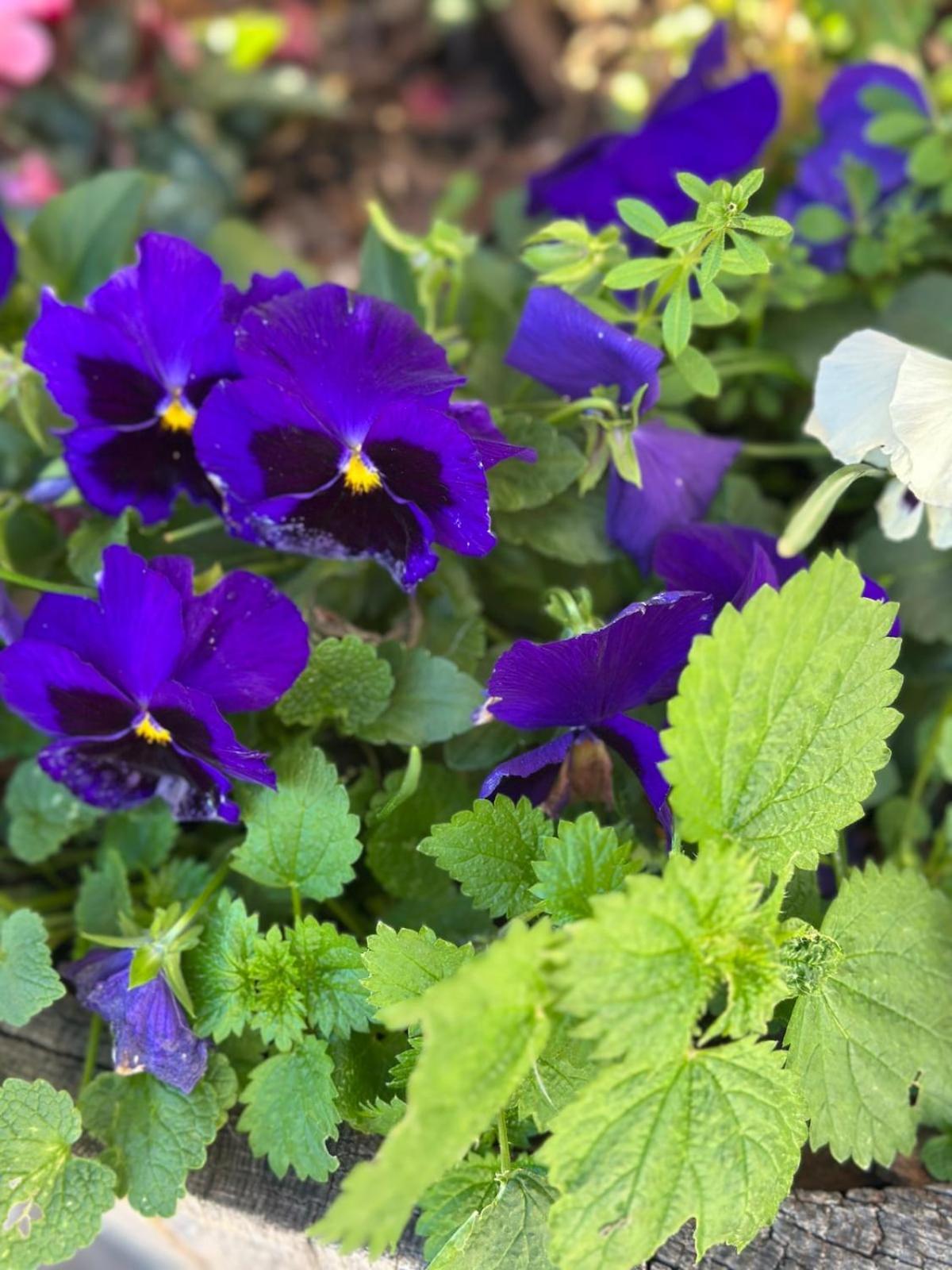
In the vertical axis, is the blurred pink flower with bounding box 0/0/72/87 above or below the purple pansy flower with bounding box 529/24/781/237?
below

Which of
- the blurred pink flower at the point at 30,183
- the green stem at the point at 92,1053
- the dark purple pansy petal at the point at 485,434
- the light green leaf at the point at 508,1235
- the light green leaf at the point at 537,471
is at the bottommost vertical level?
the green stem at the point at 92,1053

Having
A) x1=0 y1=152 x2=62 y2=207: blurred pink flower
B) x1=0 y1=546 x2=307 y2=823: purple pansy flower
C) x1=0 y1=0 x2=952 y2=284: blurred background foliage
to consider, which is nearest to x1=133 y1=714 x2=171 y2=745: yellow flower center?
x1=0 y1=546 x2=307 y2=823: purple pansy flower

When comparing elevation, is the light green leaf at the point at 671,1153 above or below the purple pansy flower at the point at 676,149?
below

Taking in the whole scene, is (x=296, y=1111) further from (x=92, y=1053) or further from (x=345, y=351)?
(x=345, y=351)

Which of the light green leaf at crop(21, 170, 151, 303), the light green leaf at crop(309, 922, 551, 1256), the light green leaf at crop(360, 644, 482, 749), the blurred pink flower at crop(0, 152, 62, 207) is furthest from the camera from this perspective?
the blurred pink flower at crop(0, 152, 62, 207)

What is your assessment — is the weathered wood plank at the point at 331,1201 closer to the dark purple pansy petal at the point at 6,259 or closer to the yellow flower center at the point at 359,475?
the yellow flower center at the point at 359,475

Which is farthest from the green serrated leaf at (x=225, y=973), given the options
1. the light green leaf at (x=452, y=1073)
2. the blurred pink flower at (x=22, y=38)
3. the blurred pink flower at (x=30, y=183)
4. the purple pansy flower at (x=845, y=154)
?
the blurred pink flower at (x=22, y=38)

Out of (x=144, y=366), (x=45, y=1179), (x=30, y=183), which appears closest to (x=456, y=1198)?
(x=45, y=1179)

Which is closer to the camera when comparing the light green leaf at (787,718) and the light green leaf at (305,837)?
the light green leaf at (787,718)

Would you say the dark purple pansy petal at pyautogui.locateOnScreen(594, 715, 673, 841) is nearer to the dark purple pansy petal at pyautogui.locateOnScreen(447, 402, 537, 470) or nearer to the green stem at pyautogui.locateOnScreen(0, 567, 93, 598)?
the dark purple pansy petal at pyautogui.locateOnScreen(447, 402, 537, 470)
